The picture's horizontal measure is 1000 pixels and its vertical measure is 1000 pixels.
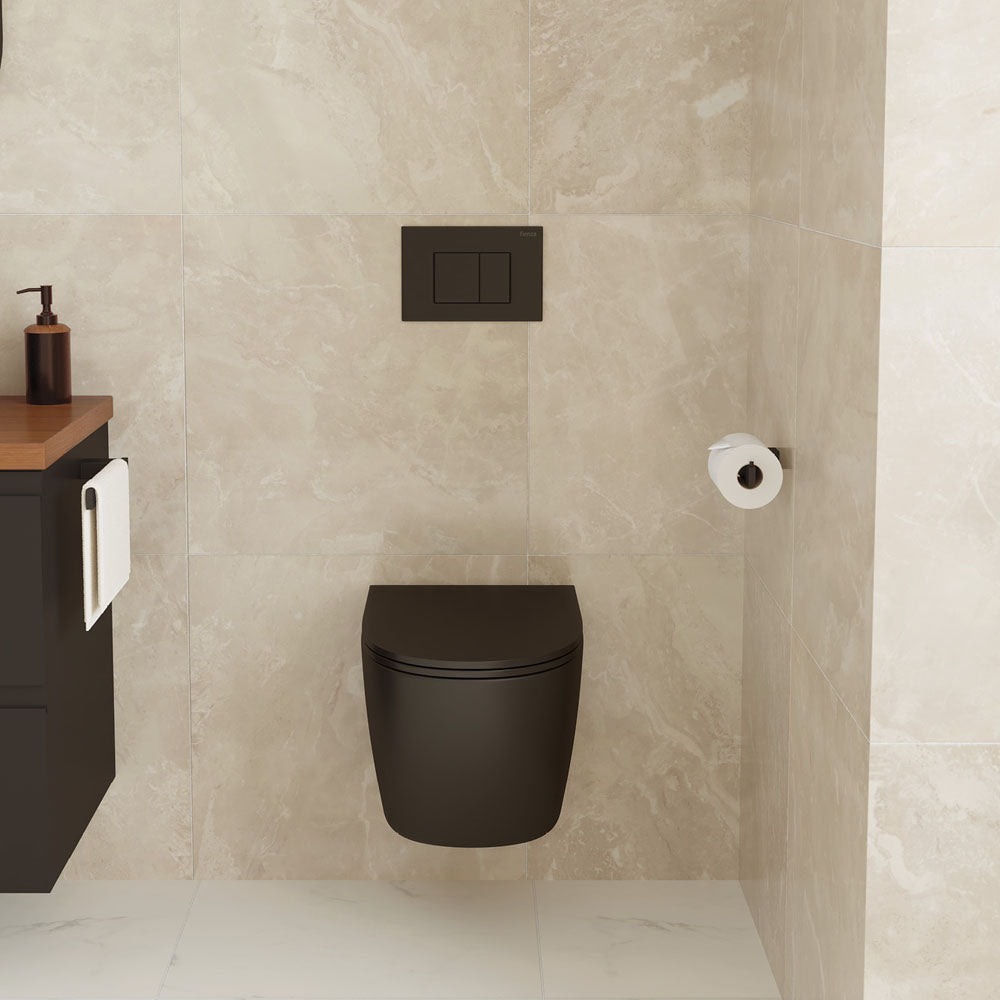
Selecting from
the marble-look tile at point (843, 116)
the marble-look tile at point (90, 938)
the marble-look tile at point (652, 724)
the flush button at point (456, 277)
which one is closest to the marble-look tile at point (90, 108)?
the flush button at point (456, 277)

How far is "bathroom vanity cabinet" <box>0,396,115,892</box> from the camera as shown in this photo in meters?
1.98

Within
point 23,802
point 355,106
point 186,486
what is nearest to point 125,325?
point 186,486

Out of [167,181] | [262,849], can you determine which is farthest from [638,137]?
[262,849]

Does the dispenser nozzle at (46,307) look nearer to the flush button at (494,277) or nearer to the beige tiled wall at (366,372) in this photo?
the beige tiled wall at (366,372)

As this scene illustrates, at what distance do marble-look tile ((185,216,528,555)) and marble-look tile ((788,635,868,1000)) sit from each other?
2.20ft

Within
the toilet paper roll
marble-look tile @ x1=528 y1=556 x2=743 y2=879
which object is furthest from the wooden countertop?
the toilet paper roll

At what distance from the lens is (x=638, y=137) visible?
2.36m

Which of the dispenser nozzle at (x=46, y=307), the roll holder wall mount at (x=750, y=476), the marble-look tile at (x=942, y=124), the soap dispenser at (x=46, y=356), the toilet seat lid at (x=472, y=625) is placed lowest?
the toilet seat lid at (x=472, y=625)

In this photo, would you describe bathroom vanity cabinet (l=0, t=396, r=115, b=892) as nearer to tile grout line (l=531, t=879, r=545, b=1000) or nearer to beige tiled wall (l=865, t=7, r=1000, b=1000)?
tile grout line (l=531, t=879, r=545, b=1000)

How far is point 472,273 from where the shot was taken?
94.3 inches

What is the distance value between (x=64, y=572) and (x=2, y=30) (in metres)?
0.91

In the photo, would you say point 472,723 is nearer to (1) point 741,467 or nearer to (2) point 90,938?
(1) point 741,467

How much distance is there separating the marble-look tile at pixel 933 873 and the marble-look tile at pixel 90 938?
1.17 m

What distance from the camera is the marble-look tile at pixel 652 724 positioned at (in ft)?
8.18
